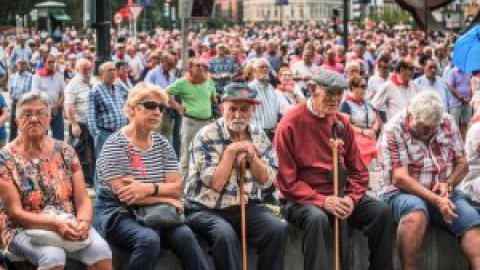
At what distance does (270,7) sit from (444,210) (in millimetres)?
161861

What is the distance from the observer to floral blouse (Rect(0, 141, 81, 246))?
22.9 feet

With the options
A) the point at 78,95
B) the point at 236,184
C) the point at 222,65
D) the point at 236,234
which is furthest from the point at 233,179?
the point at 222,65

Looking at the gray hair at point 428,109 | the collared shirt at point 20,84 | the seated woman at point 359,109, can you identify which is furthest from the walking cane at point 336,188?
the collared shirt at point 20,84

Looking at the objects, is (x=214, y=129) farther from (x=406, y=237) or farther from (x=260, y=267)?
(x=406, y=237)

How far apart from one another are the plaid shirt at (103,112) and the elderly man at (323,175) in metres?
3.93

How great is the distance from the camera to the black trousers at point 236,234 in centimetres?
753

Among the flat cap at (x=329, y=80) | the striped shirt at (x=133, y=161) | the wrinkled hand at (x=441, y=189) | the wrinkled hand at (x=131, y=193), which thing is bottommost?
the wrinkled hand at (x=441, y=189)

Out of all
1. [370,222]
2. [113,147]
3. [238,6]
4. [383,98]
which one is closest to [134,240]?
[113,147]

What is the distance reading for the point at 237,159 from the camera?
767 centimetres

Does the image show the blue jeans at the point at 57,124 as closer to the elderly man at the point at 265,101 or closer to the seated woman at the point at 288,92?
the seated woman at the point at 288,92

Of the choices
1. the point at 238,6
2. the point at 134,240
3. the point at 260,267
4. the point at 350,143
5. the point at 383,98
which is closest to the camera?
the point at 134,240

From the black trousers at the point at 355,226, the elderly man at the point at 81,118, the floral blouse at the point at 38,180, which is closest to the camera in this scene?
the floral blouse at the point at 38,180

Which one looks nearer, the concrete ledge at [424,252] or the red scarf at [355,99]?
the concrete ledge at [424,252]

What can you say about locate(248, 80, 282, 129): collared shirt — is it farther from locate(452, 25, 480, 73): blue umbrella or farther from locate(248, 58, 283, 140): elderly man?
locate(452, 25, 480, 73): blue umbrella
